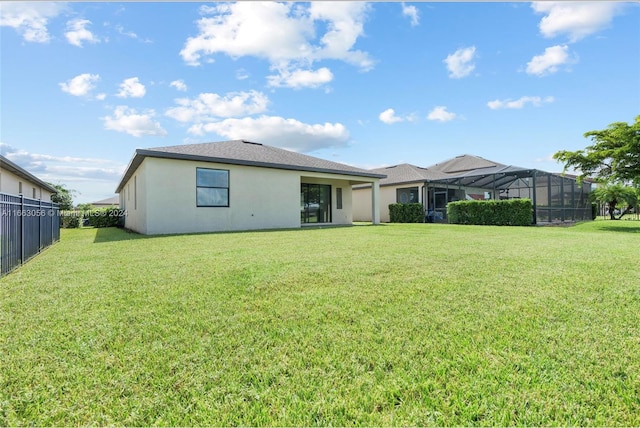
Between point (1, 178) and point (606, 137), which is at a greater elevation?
point (606, 137)

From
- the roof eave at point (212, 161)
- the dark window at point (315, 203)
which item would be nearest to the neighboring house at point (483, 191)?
the dark window at point (315, 203)

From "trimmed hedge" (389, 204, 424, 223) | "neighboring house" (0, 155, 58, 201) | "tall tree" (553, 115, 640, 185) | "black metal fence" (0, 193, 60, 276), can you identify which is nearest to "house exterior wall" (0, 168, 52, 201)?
"neighboring house" (0, 155, 58, 201)

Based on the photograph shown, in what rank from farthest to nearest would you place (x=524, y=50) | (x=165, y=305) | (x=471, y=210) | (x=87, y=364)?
(x=471, y=210), (x=524, y=50), (x=165, y=305), (x=87, y=364)

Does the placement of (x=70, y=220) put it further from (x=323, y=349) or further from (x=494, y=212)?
(x=494, y=212)

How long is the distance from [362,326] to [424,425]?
3.93 ft

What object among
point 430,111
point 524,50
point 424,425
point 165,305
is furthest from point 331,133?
point 424,425

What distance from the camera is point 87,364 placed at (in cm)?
216

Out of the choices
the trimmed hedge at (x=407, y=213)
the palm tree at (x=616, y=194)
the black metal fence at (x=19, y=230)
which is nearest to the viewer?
the black metal fence at (x=19, y=230)

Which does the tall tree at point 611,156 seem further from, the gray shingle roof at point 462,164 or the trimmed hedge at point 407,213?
the gray shingle roof at point 462,164

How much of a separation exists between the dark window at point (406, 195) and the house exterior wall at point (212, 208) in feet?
26.7

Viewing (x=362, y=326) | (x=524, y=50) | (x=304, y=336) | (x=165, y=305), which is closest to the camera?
(x=304, y=336)

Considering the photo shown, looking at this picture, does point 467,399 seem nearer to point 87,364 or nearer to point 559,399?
point 559,399

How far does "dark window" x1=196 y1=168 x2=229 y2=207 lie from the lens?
1279 centimetres

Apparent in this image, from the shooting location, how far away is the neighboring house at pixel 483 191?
18.6m
